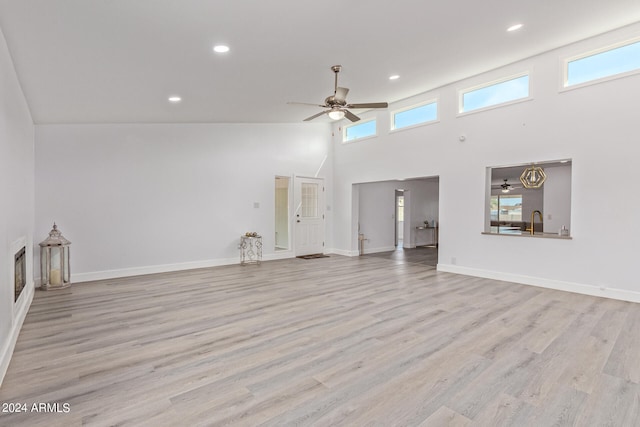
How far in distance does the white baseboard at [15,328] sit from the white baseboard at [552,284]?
629 centimetres

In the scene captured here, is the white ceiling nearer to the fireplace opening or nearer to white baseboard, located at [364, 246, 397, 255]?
the fireplace opening

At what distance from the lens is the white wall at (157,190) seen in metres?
5.58

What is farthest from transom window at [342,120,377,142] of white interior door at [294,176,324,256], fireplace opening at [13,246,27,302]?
fireplace opening at [13,246,27,302]

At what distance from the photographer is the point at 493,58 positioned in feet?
16.9

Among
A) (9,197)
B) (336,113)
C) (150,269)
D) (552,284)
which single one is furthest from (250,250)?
(552,284)

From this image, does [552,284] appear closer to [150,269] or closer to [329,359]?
[329,359]

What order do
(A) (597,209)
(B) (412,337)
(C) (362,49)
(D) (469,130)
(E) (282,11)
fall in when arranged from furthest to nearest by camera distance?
1. (D) (469,130)
2. (A) (597,209)
3. (C) (362,49)
4. (B) (412,337)
5. (E) (282,11)

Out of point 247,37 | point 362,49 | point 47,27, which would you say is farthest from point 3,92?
point 362,49

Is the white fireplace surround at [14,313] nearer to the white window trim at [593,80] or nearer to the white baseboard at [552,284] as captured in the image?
the white baseboard at [552,284]

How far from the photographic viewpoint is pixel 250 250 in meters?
7.62

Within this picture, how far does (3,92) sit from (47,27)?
0.63 m

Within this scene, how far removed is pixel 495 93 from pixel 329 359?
17.9ft

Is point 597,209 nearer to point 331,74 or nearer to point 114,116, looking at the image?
point 331,74

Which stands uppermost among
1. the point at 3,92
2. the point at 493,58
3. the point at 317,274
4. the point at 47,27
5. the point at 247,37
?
the point at 493,58
